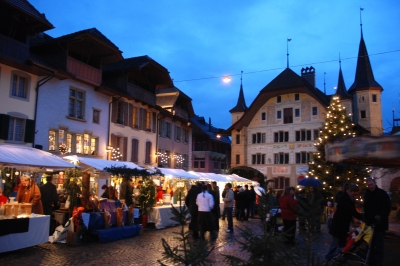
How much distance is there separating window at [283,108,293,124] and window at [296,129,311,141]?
5.02 ft

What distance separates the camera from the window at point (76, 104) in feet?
74.5

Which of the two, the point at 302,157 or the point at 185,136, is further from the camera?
the point at 302,157

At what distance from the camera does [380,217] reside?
→ 23.0ft

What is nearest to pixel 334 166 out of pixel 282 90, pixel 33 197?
pixel 33 197

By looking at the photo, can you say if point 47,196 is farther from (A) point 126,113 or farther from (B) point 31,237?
(A) point 126,113

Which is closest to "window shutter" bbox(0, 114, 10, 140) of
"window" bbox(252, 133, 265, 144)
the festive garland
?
the festive garland

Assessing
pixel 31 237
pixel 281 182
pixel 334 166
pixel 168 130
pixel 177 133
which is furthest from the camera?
pixel 281 182

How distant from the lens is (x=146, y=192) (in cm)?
1518

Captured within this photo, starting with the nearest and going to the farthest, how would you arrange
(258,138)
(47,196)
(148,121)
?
1. (47,196)
2. (148,121)
3. (258,138)

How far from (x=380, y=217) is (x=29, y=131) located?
16.8 metres

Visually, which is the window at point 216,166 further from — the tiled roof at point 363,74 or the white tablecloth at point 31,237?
the white tablecloth at point 31,237

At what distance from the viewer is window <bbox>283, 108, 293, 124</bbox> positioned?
43781 millimetres

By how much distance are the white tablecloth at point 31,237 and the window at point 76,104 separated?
12969 millimetres

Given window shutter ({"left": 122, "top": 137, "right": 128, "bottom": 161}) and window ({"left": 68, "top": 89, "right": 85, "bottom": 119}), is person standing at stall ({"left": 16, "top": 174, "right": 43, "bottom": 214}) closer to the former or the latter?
window ({"left": 68, "top": 89, "right": 85, "bottom": 119})
